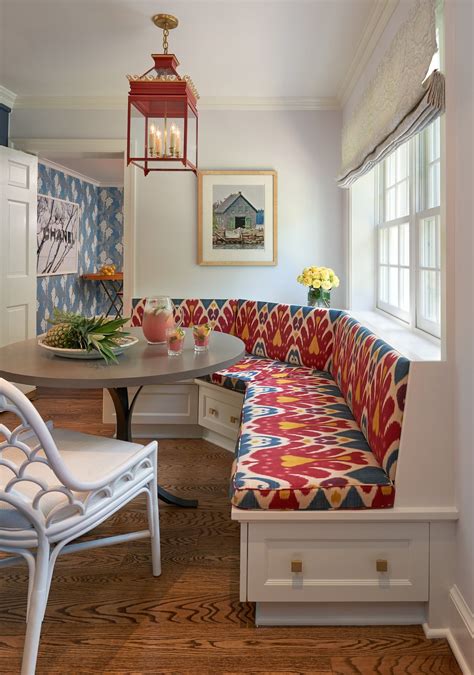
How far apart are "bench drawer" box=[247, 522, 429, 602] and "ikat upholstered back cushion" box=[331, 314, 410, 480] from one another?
21 cm

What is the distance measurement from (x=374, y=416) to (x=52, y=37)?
2935mm

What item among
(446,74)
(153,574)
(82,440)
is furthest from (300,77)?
(153,574)

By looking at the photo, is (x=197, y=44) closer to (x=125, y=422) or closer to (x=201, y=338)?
(x=201, y=338)

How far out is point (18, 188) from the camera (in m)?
4.46

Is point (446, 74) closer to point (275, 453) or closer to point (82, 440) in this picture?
point (275, 453)

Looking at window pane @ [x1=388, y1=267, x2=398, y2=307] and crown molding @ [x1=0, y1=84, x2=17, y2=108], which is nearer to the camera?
window pane @ [x1=388, y1=267, x2=398, y2=307]

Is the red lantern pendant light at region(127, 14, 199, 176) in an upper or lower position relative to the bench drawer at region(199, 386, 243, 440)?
upper

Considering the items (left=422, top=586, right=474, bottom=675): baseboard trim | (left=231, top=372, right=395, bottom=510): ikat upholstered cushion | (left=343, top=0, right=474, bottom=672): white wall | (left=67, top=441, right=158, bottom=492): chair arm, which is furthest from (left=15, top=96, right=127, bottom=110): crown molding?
(left=422, top=586, right=474, bottom=675): baseboard trim

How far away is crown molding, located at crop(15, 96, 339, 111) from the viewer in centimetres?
426

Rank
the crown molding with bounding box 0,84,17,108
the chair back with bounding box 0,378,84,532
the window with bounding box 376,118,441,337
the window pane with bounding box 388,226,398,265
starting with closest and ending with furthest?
the chair back with bounding box 0,378,84,532, the window with bounding box 376,118,441,337, the window pane with bounding box 388,226,398,265, the crown molding with bounding box 0,84,17,108

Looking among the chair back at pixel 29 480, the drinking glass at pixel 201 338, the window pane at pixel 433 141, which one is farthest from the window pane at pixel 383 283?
the chair back at pixel 29 480

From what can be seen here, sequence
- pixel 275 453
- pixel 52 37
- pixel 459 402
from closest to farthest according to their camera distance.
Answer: pixel 459 402 < pixel 275 453 < pixel 52 37

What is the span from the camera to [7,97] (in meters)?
4.28

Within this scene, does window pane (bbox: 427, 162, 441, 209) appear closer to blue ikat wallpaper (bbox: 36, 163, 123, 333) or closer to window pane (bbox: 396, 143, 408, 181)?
window pane (bbox: 396, 143, 408, 181)
